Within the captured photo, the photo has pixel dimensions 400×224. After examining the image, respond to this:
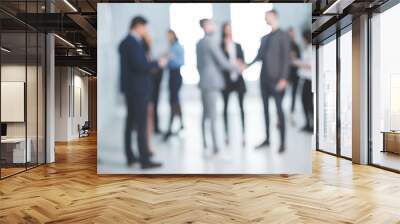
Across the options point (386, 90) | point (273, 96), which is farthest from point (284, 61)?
point (386, 90)

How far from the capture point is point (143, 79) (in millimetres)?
6238

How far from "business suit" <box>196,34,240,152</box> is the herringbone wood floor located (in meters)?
1.15

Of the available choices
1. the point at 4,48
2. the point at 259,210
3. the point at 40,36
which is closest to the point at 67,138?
the point at 40,36

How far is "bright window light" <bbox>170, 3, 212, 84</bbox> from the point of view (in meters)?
6.21

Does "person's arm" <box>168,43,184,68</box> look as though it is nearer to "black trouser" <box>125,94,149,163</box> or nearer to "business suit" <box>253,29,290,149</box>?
Result: "black trouser" <box>125,94,149,163</box>

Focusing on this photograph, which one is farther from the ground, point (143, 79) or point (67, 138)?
point (143, 79)

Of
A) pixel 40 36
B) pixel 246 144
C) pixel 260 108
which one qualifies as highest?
pixel 40 36

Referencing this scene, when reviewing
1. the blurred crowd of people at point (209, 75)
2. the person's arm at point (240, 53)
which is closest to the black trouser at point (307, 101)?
the blurred crowd of people at point (209, 75)

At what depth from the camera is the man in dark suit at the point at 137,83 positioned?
6.21 metres

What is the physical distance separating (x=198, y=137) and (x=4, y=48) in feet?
11.7

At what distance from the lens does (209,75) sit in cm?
623

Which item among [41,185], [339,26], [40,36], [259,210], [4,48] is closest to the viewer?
[259,210]

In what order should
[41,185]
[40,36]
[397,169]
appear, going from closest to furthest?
[41,185] → [397,169] → [40,36]

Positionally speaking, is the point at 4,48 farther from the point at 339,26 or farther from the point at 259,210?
the point at 339,26
